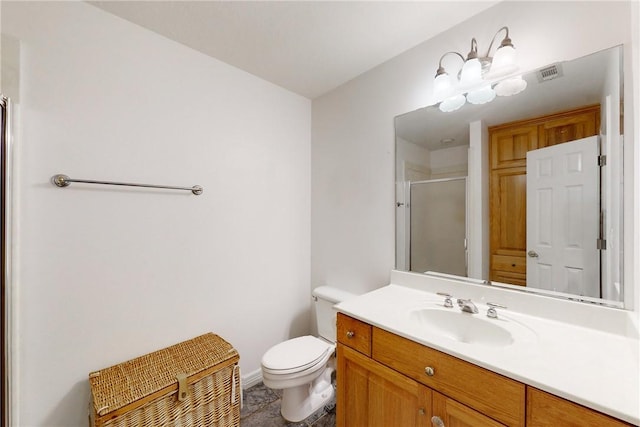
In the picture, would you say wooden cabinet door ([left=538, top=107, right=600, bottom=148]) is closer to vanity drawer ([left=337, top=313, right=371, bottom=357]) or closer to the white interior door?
the white interior door

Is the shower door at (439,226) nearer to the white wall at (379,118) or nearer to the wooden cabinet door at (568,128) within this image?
the white wall at (379,118)

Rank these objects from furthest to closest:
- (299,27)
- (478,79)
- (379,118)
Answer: (379,118) < (299,27) < (478,79)

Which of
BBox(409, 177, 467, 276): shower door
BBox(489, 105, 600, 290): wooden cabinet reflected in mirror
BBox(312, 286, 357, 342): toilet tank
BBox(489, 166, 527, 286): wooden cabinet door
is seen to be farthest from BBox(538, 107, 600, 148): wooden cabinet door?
BBox(312, 286, 357, 342): toilet tank

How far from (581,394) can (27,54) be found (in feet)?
7.53

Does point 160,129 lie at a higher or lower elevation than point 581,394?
higher

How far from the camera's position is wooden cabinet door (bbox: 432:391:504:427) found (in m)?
0.80

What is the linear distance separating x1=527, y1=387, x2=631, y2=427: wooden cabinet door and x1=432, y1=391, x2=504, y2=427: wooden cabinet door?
0.37 ft

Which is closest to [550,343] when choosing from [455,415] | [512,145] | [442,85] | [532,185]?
[455,415]

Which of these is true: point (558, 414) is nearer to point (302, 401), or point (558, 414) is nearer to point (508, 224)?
point (508, 224)

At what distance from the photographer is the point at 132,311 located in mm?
1364

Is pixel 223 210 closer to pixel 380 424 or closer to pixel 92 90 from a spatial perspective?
pixel 92 90

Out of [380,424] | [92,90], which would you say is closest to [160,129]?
[92,90]

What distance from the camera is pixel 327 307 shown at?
187cm

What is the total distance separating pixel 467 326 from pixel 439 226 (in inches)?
21.7
